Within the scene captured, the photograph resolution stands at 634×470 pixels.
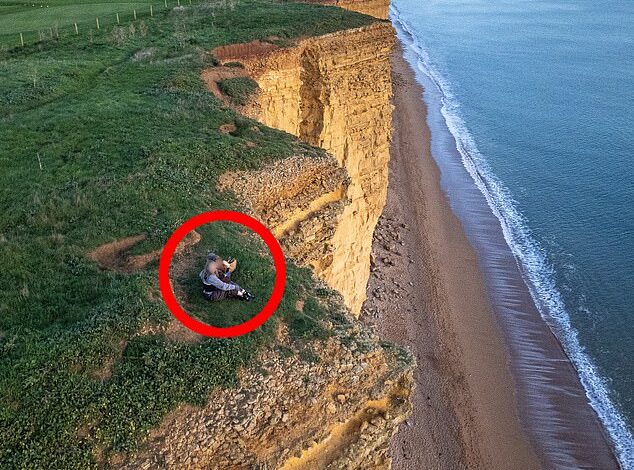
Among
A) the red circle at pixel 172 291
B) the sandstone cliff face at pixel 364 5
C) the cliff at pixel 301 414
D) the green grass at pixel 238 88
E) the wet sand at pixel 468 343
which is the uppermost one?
the sandstone cliff face at pixel 364 5

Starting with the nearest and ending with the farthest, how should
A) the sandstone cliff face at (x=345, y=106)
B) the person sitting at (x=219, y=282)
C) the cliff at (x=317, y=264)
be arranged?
the cliff at (x=317, y=264), the person sitting at (x=219, y=282), the sandstone cliff face at (x=345, y=106)

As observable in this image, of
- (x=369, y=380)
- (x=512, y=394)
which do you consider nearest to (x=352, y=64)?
(x=512, y=394)

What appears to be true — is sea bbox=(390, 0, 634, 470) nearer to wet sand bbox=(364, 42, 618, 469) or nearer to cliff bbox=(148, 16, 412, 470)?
wet sand bbox=(364, 42, 618, 469)

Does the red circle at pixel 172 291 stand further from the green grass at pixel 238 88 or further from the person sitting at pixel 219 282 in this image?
the green grass at pixel 238 88

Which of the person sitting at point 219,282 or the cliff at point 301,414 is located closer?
the cliff at point 301,414

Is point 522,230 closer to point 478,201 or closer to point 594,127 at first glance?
point 478,201

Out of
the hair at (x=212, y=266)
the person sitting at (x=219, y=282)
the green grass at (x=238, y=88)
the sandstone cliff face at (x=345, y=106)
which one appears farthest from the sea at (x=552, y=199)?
the hair at (x=212, y=266)
